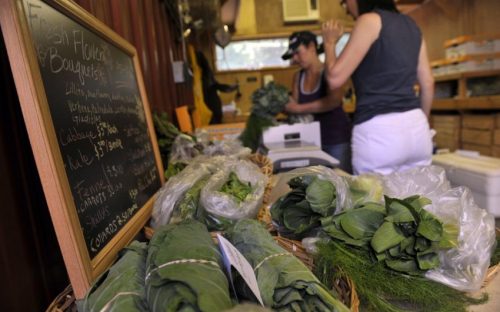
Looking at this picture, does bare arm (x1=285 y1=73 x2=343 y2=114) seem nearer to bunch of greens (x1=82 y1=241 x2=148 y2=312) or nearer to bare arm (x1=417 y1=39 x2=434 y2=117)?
bare arm (x1=417 y1=39 x2=434 y2=117)

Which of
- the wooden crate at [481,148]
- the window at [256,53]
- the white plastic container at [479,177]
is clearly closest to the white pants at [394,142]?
the white plastic container at [479,177]

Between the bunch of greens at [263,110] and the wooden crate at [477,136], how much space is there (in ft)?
9.14

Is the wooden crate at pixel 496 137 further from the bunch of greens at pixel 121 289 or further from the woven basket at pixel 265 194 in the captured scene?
the bunch of greens at pixel 121 289

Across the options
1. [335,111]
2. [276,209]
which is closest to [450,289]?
[276,209]

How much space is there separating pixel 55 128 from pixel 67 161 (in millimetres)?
67

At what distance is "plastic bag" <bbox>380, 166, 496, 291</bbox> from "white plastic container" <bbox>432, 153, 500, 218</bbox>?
99cm

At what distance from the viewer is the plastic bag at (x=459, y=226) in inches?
29.8

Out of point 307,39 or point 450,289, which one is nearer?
point 450,289

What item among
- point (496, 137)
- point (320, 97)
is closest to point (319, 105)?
point (320, 97)

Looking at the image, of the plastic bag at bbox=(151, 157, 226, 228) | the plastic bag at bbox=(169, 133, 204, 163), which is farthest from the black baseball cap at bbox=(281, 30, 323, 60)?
the plastic bag at bbox=(151, 157, 226, 228)

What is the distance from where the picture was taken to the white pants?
177cm

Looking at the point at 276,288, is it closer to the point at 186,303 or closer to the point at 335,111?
the point at 186,303

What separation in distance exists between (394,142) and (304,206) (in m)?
1.03

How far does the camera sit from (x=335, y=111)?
267 centimetres
